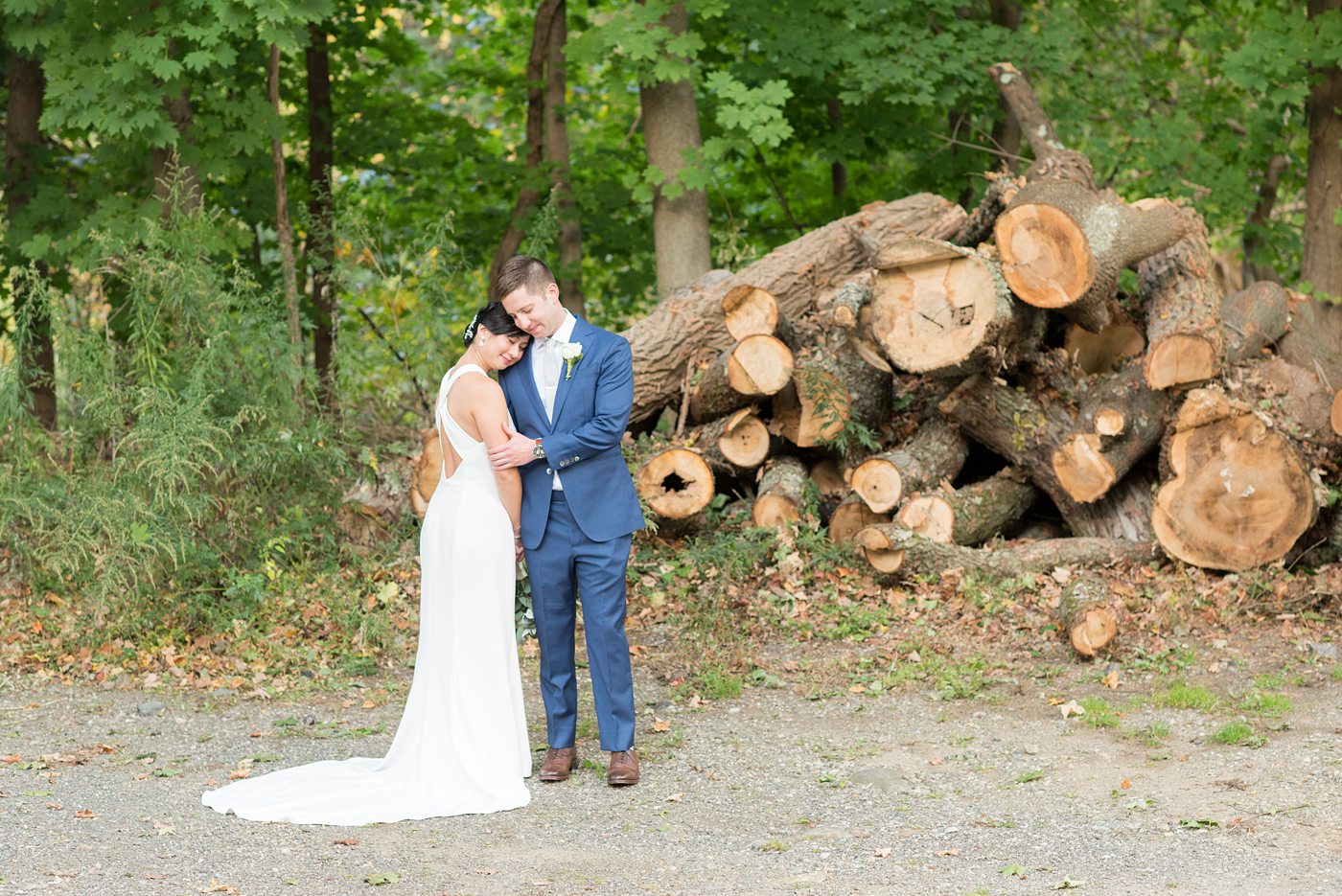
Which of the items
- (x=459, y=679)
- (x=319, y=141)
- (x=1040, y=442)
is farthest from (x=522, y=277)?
(x=319, y=141)

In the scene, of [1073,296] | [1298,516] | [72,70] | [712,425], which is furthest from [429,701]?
[72,70]

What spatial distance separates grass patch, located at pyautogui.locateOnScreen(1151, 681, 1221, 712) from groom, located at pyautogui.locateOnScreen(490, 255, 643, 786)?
2.66m

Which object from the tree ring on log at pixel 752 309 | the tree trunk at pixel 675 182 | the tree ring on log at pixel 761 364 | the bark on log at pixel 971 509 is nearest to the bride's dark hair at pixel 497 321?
the tree ring on log at pixel 761 364

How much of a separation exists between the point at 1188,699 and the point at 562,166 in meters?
7.98

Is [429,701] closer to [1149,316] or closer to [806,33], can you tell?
[1149,316]

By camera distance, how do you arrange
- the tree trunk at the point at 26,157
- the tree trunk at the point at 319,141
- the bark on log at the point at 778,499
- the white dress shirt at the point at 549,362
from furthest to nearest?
the tree trunk at the point at 319,141, the tree trunk at the point at 26,157, the bark on log at the point at 778,499, the white dress shirt at the point at 549,362

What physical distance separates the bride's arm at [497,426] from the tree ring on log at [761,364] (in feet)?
10.1

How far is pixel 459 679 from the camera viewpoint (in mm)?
5758

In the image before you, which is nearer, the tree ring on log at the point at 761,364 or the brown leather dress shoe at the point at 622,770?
the brown leather dress shoe at the point at 622,770

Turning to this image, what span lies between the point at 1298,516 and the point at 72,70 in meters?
8.35

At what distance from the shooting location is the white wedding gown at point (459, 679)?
564cm

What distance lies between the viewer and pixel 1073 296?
8.15 metres

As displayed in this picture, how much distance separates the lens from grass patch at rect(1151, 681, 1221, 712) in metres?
6.63

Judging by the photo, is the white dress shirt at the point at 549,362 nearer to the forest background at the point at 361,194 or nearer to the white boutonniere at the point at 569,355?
the white boutonniere at the point at 569,355
